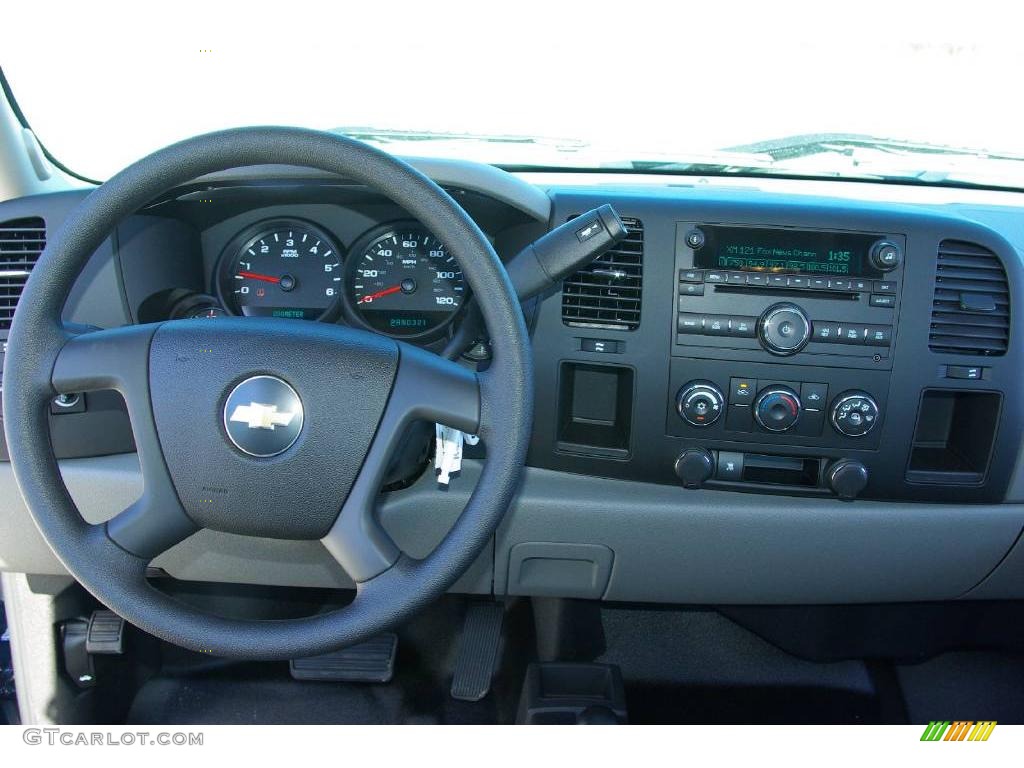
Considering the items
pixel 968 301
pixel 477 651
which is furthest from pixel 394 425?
pixel 477 651

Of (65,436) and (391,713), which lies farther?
(391,713)

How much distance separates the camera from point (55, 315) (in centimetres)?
119

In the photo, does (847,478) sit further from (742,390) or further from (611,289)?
(611,289)

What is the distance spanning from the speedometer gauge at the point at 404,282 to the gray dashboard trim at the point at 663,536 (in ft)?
1.08

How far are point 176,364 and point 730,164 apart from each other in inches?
52.2

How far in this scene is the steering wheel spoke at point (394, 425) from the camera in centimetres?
117

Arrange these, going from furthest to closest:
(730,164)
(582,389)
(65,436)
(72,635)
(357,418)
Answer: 1. (72,635)
2. (730,164)
3. (582,389)
4. (65,436)
5. (357,418)

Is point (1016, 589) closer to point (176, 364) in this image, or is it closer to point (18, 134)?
point (176, 364)

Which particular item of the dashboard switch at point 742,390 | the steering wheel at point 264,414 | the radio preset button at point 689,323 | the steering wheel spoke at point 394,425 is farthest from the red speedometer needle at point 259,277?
the dashboard switch at point 742,390

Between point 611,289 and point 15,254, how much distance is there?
3.79ft

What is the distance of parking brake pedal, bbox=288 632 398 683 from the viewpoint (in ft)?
7.16

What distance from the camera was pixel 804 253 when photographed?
1595 mm
